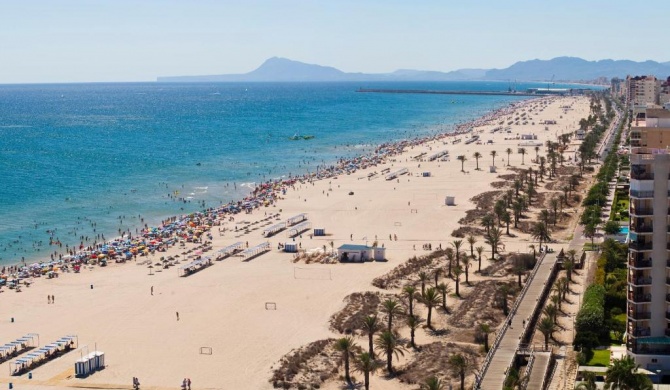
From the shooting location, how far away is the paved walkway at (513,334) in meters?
36.2

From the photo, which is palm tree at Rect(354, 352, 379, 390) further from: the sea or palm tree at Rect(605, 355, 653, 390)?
the sea

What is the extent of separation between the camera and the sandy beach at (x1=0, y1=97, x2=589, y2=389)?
40406 mm

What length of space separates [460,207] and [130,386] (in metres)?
49.4

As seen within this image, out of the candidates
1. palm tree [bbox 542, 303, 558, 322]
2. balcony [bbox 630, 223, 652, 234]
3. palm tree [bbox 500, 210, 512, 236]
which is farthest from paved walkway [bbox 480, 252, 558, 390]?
palm tree [bbox 500, 210, 512, 236]

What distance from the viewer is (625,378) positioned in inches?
1188

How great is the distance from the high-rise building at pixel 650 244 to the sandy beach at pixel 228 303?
9325mm

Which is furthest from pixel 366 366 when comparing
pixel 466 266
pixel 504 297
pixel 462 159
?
pixel 462 159

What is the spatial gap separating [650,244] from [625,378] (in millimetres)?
7449

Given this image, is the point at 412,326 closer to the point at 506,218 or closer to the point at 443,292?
the point at 443,292

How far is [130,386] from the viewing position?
3841 cm

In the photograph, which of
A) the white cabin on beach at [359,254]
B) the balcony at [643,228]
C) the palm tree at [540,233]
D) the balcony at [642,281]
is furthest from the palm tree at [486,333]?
the palm tree at [540,233]

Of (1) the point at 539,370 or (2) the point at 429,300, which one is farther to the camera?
(2) the point at 429,300

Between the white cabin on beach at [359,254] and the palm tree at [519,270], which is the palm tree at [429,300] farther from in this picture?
the white cabin on beach at [359,254]

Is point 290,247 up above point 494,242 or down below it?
below
